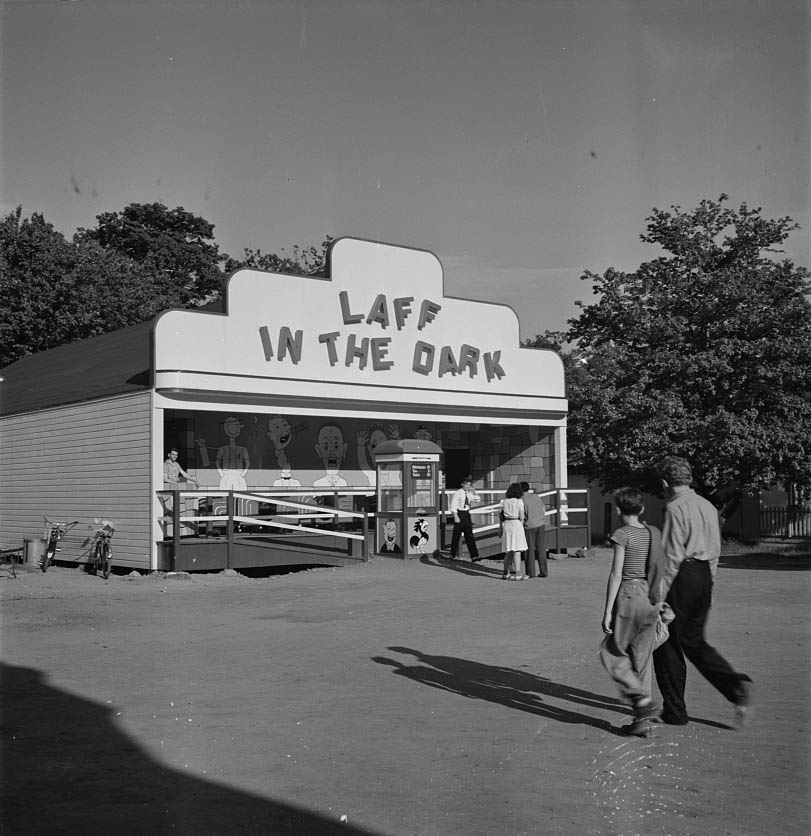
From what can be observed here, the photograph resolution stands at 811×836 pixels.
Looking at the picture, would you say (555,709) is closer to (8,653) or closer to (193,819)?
(193,819)

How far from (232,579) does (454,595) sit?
443 centimetres

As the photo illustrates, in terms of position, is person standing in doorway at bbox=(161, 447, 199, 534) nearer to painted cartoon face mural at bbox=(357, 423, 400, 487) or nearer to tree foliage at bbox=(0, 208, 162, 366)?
painted cartoon face mural at bbox=(357, 423, 400, 487)

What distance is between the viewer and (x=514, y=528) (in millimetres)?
18234

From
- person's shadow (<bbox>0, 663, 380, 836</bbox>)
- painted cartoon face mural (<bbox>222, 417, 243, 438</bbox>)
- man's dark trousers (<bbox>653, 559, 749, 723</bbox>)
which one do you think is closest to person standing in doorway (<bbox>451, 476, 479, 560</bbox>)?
painted cartoon face mural (<bbox>222, 417, 243, 438</bbox>)

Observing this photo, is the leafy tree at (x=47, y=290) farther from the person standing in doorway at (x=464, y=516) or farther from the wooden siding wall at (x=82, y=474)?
Result: the person standing in doorway at (x=464, y=516)

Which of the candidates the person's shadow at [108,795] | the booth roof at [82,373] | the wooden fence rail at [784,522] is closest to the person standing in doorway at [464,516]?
the booth roof at [82,373]

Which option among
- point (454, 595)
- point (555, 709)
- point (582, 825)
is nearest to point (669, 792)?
point (582, 825)

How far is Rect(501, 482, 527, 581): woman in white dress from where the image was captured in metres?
18.2

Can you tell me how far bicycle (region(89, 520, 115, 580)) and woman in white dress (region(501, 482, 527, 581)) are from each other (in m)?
6.95

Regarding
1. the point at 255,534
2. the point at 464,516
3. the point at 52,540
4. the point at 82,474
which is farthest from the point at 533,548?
the point at 52,540

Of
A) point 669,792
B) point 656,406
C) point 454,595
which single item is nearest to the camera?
point 669,792

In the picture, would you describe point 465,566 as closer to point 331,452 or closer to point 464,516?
point 464,516

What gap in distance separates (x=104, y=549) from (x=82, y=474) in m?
2.74

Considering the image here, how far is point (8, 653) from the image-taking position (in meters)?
11.0
